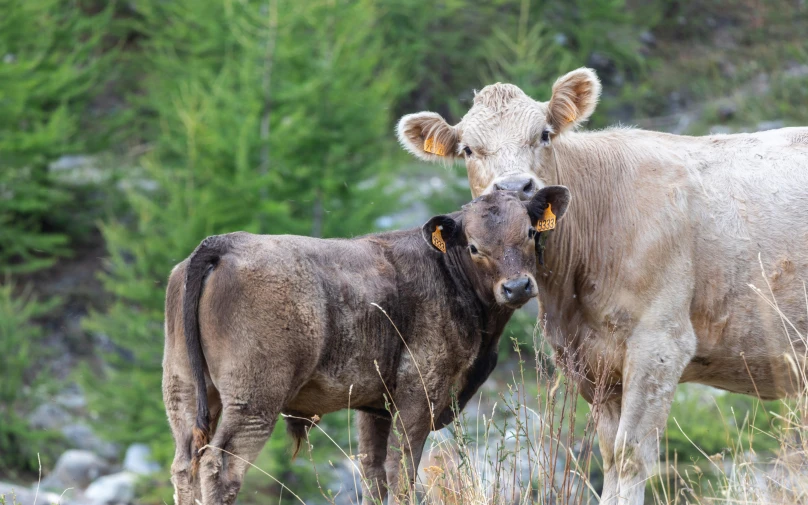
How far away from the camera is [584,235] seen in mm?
6320

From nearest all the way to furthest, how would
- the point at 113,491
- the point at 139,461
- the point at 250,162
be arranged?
the point at 113,491 < the point at 139,461 < the point at 250,162

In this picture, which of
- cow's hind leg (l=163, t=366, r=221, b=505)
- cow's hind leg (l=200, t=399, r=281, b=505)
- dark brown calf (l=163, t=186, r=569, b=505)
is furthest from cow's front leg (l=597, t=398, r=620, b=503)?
cow's hind leg (l=163, t=366, r=221, b=505)

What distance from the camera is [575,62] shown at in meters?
24.1

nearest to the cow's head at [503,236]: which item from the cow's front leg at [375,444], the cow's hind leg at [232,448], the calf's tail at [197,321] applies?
the cow's front leg at [375,444]

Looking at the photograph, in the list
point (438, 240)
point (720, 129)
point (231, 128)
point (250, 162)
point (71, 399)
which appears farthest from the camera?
point (720, 129)

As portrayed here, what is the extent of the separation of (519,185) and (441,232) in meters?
0.57

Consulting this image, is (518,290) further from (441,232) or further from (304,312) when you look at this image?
(304,312)

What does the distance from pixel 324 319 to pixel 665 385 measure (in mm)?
2156

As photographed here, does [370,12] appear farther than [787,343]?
Yes

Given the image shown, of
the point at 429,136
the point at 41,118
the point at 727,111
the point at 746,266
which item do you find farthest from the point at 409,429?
the point at 727,111

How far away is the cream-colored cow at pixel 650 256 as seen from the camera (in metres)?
5.93

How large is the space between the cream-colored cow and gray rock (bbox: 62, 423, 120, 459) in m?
15.2

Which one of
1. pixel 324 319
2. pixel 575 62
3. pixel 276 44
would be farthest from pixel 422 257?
pixel 575 62

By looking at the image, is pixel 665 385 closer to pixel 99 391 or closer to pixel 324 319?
pixel 324 319
